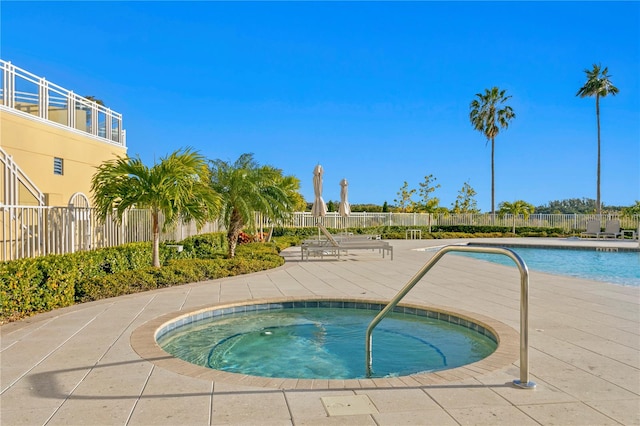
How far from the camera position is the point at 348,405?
11.0ft

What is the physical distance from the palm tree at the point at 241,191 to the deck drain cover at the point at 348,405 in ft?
32.0

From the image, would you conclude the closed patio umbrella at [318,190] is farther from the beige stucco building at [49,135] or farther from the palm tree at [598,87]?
the palm tree at [598,87]

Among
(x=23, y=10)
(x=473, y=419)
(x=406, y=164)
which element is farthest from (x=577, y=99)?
(x=473, y=419)

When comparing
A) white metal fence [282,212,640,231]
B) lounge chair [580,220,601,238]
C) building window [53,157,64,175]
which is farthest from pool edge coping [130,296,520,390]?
lounge chair [580,220,601,238]

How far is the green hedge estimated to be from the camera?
6.27m

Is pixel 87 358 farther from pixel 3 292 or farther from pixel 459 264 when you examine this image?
pixel 459 264

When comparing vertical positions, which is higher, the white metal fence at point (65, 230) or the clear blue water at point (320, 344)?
the white metal fence at point (65, 230)

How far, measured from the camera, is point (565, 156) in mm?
31906

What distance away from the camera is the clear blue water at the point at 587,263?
11914 mm

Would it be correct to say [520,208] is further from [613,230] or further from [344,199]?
[344,199]

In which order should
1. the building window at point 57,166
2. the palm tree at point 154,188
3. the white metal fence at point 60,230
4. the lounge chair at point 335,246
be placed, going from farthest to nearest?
the lounge chair at point 335,246 < the building window at point 57,166 < the palm tree at point 154,188 < the white metal fence at point 60,230

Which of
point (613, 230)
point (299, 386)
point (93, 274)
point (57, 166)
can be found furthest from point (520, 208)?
point (299, 386)

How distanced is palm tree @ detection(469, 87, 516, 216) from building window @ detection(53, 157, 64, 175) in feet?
106

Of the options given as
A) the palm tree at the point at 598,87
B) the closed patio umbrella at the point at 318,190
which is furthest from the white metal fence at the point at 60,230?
the palm tree at the point at 598,87
